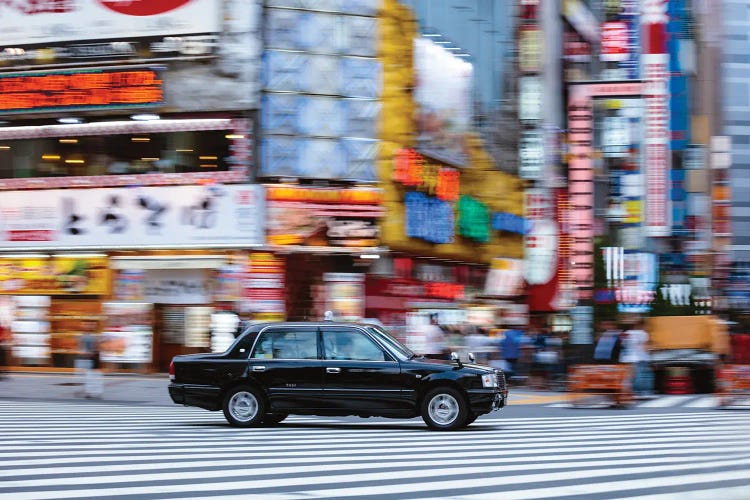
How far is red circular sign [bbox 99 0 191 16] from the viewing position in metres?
32.8

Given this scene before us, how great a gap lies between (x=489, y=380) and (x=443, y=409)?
0.74 metres

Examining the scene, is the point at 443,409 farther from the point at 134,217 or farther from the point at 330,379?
A: the point at 134,217

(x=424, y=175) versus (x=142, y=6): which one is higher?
(x=142, y=6)

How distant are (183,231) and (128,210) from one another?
5.79 feet

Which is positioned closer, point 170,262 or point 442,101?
point 170,262

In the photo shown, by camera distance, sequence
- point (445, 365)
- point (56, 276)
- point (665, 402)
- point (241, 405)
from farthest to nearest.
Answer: point (56, 276)
point (665, 402)
point (241, 405)
point (445, 365)

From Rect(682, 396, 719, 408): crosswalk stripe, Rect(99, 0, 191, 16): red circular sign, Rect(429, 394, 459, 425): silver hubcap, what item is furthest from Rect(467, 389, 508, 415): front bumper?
Rect(99, 0, 191, 16): red circular sign

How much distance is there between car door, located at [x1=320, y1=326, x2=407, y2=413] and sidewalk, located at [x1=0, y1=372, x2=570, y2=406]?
278 inches

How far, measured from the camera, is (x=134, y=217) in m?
32.9

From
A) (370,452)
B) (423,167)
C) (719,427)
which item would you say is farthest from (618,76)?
(370,452)

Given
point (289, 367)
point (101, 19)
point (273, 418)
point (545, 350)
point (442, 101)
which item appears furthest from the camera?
point (442, 101)

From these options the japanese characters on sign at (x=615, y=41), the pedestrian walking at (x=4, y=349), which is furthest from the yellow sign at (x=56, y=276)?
the japanese characters on sign at (x=615, y=41)

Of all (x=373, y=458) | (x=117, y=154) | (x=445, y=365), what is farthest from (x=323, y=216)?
(x=373, y=458)

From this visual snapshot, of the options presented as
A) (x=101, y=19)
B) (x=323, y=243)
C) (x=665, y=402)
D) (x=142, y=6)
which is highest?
(x=142, y=6)
